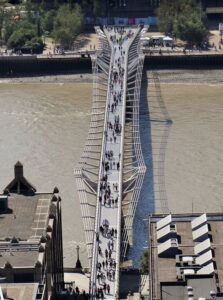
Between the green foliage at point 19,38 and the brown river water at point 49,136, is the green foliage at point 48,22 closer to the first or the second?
the green foliage at point 19,38

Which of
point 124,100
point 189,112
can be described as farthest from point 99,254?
point 189,112

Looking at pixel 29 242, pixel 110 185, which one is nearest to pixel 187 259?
pixel 29 242

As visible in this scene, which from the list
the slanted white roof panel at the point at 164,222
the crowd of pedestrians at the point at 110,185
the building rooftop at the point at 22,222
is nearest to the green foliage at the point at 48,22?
the crowd of pedestrians at the point at 110,185

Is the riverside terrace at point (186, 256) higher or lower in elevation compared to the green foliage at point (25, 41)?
lower

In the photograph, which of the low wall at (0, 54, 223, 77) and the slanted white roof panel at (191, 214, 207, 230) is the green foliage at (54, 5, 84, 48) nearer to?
the low wall at (0, 54, 223, 77)

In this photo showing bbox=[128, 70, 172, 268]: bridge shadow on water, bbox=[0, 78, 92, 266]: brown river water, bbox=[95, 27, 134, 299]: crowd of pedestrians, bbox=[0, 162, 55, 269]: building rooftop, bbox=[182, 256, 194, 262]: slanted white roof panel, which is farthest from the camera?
bbox=[0, 78, 92, 266]: brown river water

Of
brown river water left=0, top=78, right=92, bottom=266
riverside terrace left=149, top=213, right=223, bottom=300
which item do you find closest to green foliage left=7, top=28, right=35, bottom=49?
brown river water left=0, top=78, right=92, bottom=266
